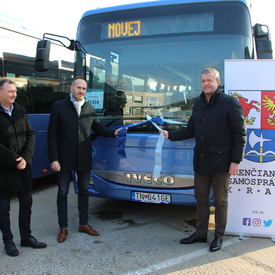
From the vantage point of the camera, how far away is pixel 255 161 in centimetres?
384

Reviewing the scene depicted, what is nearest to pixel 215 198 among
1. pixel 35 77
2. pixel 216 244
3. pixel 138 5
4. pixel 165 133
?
pixel 216 244

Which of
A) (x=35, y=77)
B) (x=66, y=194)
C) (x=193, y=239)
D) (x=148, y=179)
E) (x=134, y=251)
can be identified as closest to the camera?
(x=134, y=251)

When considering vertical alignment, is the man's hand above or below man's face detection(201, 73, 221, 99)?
below

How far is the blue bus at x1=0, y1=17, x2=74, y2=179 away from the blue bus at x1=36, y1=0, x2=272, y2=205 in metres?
1.82

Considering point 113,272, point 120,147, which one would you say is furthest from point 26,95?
point 113,272

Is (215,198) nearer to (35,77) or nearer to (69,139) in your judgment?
(69,139)

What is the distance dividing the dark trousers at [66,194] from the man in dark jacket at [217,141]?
1442mm

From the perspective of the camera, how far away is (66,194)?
→ 12.8ft

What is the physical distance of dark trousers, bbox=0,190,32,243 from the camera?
344 centimetres

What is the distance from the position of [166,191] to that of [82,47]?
8.06ft

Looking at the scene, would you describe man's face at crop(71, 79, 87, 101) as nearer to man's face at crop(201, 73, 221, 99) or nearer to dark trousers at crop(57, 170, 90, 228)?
dark trousers at crop(57, 170, 90, 228)

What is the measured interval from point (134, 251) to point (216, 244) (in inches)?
37.6

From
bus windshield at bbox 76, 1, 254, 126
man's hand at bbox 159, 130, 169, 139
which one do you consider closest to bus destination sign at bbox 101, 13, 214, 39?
bus windshield at bbox 76, 1, 254, 126

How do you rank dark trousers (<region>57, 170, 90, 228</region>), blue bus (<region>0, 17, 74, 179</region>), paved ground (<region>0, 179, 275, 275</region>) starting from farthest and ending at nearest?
blue bus (<region>0, 17, 74, 179</region>) → dark trousers (<region>57, 170, 90, 228</region>) → paved ground (<region>0, 179, 275, 275</region>)
